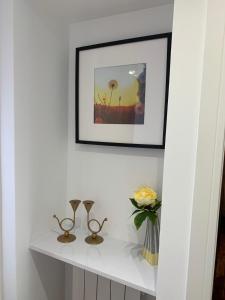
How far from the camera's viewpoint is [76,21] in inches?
58.4

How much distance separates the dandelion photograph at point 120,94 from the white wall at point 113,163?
0.62ft

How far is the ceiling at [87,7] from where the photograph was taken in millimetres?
1242

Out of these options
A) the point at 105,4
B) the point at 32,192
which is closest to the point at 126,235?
the point at 32,192

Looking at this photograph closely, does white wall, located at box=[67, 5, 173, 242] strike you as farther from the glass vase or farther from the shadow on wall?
the shadow on wall

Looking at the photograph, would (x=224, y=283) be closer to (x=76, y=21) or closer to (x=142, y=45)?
(x=142, y=45)

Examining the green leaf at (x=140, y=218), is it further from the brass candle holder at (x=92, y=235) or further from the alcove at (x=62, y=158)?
the brass candle holder at (x=92, y=235)

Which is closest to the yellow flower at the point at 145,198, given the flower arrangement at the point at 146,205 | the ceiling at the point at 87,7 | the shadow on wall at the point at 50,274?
the flower arrangement at the point at 146,205

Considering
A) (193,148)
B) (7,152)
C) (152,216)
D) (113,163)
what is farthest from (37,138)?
(193,148)

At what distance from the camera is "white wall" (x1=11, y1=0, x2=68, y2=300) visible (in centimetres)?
125

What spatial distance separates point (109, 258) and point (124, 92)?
Result: 0.93 metres

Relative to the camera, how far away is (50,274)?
1562 mm

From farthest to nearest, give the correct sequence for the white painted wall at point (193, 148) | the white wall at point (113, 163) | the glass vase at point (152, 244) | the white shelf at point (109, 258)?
the white wall at point (113, 163), the glass vase at point (152, 244), the white shelf at point (109, 258), the white painted wall at point (193, 148)

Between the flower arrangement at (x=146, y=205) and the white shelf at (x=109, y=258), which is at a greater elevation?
the flower arrangement at (x=146, y=205)

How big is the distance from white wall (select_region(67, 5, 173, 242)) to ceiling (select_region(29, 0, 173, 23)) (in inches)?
1.5
